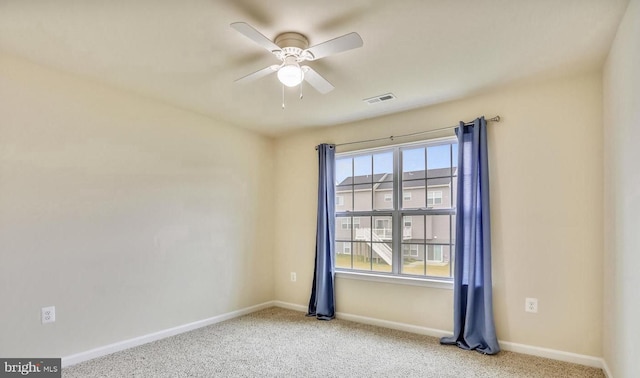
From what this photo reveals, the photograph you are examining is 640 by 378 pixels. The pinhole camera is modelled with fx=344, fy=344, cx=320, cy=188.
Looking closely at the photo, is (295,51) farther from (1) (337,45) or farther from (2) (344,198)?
(2) (344,198)

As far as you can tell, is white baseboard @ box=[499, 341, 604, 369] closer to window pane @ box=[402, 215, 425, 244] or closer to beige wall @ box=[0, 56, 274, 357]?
window pane @ box=[402, 215, 425, 244]

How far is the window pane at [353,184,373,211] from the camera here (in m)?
4.07

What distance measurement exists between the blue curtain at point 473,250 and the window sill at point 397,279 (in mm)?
206

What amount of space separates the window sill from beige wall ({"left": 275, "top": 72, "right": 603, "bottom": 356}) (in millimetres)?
58

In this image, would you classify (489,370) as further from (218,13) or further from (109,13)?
(109,13)

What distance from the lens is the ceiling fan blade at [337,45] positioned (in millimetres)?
1897

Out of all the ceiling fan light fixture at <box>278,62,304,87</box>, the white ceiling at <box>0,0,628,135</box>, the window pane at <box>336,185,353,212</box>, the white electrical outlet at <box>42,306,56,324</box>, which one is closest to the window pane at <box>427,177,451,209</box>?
the white ceiling at <box>0,0,628,135</box>

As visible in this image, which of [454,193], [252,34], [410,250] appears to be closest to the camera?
[252,34]

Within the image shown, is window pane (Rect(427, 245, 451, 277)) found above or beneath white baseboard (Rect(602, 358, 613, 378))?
above

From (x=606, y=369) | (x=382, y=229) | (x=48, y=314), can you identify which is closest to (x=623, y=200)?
(x=606, y=369)

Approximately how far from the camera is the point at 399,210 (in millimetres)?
3799

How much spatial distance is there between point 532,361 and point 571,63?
93.0 inches

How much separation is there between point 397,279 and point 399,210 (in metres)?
0.74

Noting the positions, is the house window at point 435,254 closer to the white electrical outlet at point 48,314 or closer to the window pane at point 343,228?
the window pane at point 343,228
